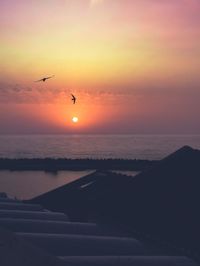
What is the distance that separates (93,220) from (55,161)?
71.2m

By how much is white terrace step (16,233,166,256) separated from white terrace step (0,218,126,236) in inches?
36.0

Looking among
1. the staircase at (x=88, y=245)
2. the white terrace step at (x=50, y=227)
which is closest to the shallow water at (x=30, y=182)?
the white terrace step at (x=50, y=227)

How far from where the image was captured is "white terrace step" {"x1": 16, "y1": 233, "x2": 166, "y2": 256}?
9.06 meters

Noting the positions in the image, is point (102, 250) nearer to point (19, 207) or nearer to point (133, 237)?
point (133, 237)

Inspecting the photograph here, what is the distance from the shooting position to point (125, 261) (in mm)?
8312

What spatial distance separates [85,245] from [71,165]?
72.0 m

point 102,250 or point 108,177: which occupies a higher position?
point 108,177

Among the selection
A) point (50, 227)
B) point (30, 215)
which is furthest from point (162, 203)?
point (30, 215)

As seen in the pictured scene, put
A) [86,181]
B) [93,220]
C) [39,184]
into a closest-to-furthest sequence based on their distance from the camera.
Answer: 1. [93,220]
2. [86,181]
3. [39,184]

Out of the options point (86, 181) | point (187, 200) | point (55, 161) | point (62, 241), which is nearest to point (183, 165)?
point (187, 200)

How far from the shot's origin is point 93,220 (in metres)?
14.2

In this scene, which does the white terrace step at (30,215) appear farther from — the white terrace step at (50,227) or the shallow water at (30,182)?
the shallow water at (30,182)

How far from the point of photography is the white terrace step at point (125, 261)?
7874mm

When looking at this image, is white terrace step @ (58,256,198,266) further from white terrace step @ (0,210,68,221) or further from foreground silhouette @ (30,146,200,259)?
white terrace step @ (0,210,68,221)
